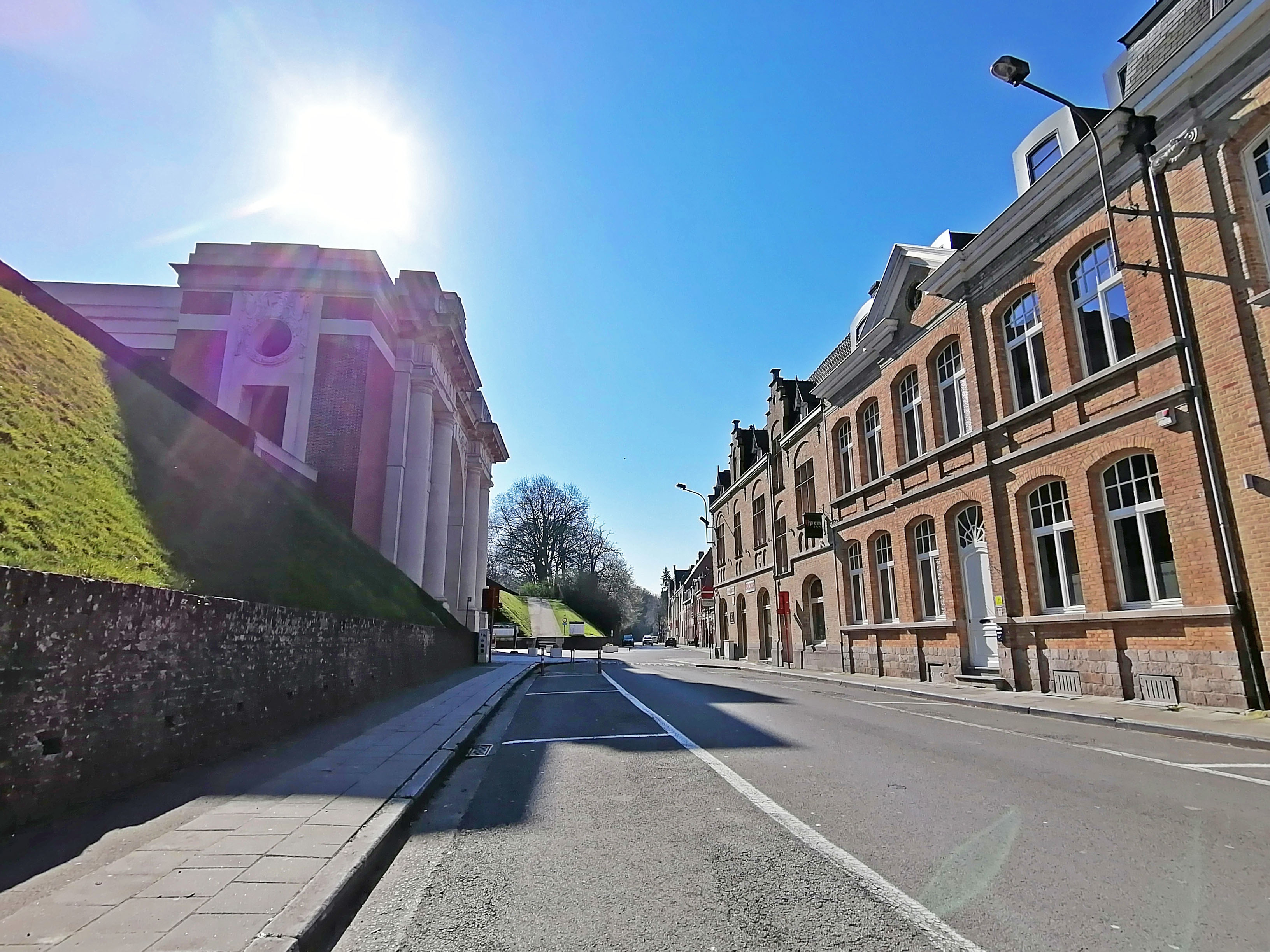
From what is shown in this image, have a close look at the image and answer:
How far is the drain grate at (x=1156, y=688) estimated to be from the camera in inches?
449

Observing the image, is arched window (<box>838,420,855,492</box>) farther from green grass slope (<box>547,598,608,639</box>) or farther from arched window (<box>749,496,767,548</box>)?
green grass slope (<box>547,598,608,639</box>)

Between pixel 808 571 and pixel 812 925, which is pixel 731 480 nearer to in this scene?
pixel 808 571

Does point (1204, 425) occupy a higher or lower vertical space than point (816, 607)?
higher

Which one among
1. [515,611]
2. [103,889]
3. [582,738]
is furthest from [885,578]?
[515,611]

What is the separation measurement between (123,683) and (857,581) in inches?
832

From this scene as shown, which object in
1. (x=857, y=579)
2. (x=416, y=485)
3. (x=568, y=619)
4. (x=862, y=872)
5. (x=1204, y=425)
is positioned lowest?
(x=862, y=872)

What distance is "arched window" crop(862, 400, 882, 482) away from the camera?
72.7 feet

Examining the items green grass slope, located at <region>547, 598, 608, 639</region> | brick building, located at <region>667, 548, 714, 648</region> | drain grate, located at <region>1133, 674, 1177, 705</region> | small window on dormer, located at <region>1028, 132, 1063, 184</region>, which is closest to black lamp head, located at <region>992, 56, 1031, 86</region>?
small window on dormer, located at <region>1028, 132, 1063, 184</region>

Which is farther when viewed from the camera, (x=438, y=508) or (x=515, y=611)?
(x=515, y=611)

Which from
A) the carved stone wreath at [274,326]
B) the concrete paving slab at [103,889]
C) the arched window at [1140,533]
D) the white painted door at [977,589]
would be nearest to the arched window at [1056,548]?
the arched window at [1140,533]

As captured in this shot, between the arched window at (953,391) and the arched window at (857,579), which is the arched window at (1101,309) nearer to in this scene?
the arched window at (953,391)

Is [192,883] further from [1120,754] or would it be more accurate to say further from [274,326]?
[274,326]

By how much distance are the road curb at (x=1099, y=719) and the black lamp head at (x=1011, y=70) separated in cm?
1066

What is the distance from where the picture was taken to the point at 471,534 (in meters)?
41.6
